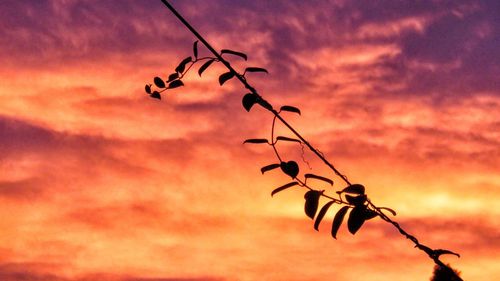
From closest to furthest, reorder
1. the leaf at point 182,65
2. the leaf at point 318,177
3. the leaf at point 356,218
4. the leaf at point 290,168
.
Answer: the leaf at point 356,218 → the leaf at point 318,177 → the leaf at point 290,168 → the leaf at point 182,65

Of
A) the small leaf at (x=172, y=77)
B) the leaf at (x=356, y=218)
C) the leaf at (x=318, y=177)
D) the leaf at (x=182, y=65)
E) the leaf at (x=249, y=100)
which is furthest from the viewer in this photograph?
the small leaf at (x=172, y=77)

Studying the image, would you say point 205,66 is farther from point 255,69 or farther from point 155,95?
point 155,95

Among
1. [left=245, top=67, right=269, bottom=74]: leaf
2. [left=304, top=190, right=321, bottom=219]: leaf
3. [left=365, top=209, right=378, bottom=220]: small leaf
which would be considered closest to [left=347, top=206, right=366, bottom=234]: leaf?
[left=365, top=209, right=378, bottom=220]: small leaf

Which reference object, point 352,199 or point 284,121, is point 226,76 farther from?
point 352,199

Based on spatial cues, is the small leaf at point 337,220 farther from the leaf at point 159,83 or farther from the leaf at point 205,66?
the leaf at point 159,83

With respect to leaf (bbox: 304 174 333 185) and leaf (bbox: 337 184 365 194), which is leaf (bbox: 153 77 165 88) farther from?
leaf (bbox: 337 184 365 194)

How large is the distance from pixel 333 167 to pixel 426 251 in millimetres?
425

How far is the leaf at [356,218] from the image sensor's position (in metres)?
2.29

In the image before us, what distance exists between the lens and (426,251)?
7.52ft

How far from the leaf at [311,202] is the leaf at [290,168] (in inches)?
4.9

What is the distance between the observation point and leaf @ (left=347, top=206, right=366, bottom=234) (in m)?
2.29

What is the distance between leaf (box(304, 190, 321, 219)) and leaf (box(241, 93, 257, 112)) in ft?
1.43

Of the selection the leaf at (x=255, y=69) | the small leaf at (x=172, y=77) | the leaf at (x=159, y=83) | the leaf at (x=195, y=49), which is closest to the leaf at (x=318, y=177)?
the leaf at (x=255, y=69)

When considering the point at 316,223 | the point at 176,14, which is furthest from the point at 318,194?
the point at 176,14
